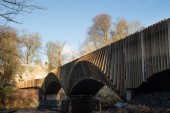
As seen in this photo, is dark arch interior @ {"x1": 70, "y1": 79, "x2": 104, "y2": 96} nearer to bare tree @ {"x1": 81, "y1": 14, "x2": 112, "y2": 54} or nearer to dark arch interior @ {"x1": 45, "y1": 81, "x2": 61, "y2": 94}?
dark arch interior @ {"x1": 45, "y1": 81, "x2": 61, "y2": 94}

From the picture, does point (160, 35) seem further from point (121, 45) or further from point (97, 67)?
point (97, 67)

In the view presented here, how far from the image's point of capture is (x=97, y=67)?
24219 mm

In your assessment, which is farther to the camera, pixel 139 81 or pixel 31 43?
pixel 31 43

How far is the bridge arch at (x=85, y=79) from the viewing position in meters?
25.0

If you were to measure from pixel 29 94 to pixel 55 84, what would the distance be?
6.40 meters

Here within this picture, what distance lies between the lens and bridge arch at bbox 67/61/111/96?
81.9 ft

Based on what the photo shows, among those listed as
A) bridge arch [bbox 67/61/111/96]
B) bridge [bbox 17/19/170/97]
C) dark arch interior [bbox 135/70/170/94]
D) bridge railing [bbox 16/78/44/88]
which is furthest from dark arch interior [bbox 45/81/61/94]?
dark arch interior [bbox 135/70/170/94]

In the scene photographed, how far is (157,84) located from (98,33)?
186 ft

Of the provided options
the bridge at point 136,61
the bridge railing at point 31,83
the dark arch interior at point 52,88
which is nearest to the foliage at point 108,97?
the bridge at point 136,61

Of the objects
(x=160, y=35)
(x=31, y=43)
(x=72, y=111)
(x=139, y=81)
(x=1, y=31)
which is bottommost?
(x=72, y=111)

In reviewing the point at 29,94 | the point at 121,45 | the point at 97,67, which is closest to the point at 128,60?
the point at 121,45

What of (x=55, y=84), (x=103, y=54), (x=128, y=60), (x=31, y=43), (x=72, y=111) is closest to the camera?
Answer: (x=128, y=60)

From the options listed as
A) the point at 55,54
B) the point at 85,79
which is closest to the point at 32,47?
the point at 55,54

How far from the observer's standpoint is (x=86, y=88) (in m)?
37.3
